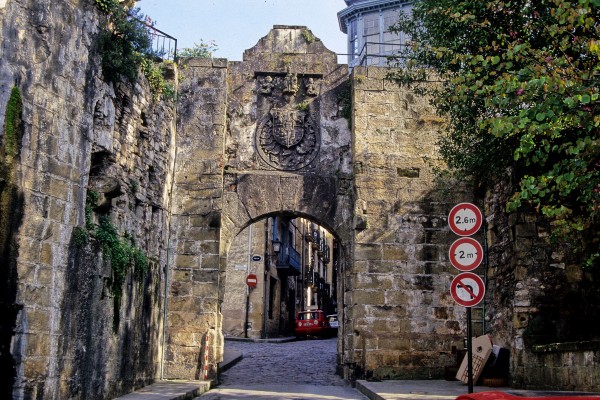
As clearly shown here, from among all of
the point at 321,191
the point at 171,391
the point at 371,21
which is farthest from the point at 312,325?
the point at 171,391

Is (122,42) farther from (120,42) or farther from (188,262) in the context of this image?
(188,262)

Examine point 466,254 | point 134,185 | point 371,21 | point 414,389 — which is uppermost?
point 371,21

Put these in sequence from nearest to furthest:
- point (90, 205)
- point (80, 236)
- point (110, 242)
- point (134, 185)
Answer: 1. point (80, 236)
2. point (90, 205)
3. point (110, 242)
4. point (134, 185)

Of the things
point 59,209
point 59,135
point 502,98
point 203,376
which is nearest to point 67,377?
point 59,209

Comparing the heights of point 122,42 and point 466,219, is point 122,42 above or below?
above

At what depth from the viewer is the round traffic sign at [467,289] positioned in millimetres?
7801

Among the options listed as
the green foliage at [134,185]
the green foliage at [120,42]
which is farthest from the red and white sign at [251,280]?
the green foliage at [120,42]

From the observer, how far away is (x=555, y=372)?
966 cm

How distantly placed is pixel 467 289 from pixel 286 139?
672 cm

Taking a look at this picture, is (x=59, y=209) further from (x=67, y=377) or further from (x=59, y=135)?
(x=67, y=377)

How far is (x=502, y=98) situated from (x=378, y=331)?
21.3ft

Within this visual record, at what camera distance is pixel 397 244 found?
13164 mm

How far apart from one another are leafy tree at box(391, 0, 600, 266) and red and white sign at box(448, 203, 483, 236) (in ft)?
1.77

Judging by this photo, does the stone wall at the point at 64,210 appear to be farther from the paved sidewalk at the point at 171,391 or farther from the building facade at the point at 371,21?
the building facade at the point at 371,21
